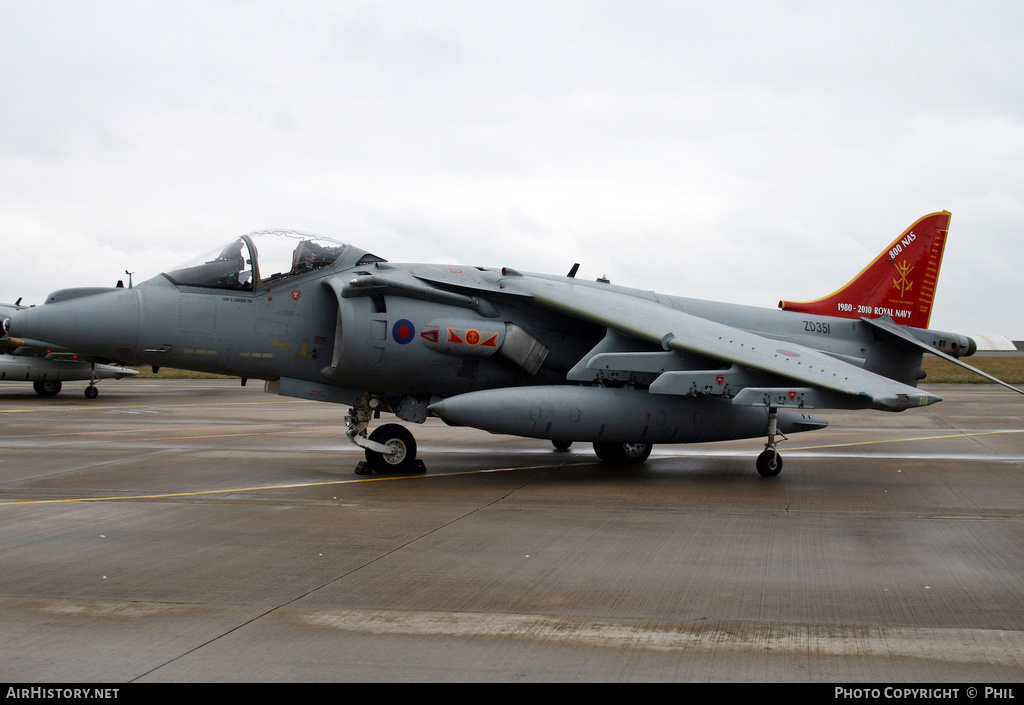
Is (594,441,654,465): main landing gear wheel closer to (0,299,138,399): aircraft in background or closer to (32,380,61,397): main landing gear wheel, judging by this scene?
(0,299,138,399): aircraft in background

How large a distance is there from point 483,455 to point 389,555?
740 centimetres

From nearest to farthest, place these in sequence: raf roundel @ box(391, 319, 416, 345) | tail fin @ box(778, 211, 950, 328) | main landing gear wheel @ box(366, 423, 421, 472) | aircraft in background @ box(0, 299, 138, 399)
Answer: raf roundel @ box(391, 319, 416, 345) → main landing gear wheel @ box(366, 423, 421, 472) → tail fin @ box(778, 211, 950, 328) → aircraft in background @ box(0, 299, 138, 399)

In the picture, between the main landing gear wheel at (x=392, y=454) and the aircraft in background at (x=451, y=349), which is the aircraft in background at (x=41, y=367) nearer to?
the aircraft in background at (x=451, y=349)

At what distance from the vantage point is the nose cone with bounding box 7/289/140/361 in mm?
10109

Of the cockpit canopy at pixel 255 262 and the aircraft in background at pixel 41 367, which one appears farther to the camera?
the aircraft in background at pixel 41 367

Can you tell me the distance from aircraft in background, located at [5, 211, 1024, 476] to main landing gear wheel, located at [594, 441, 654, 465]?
134 cm

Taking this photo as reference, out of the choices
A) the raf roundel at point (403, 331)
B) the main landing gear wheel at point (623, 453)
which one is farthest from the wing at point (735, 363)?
the main landing gear wheel at point (623, 453)

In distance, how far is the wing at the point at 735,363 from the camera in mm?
10547

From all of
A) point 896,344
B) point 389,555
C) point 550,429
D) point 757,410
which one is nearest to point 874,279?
point 896,344

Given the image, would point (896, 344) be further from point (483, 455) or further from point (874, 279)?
point (483, 455)

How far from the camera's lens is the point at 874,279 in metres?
14.1

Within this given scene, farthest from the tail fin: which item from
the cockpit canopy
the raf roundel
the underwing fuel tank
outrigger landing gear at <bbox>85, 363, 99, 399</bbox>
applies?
outrigger landing gear at <bbox>85, 363, 99, 399</bbox>

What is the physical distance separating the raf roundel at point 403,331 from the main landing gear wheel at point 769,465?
4.90 metres

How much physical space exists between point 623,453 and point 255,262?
6037 millimetres
